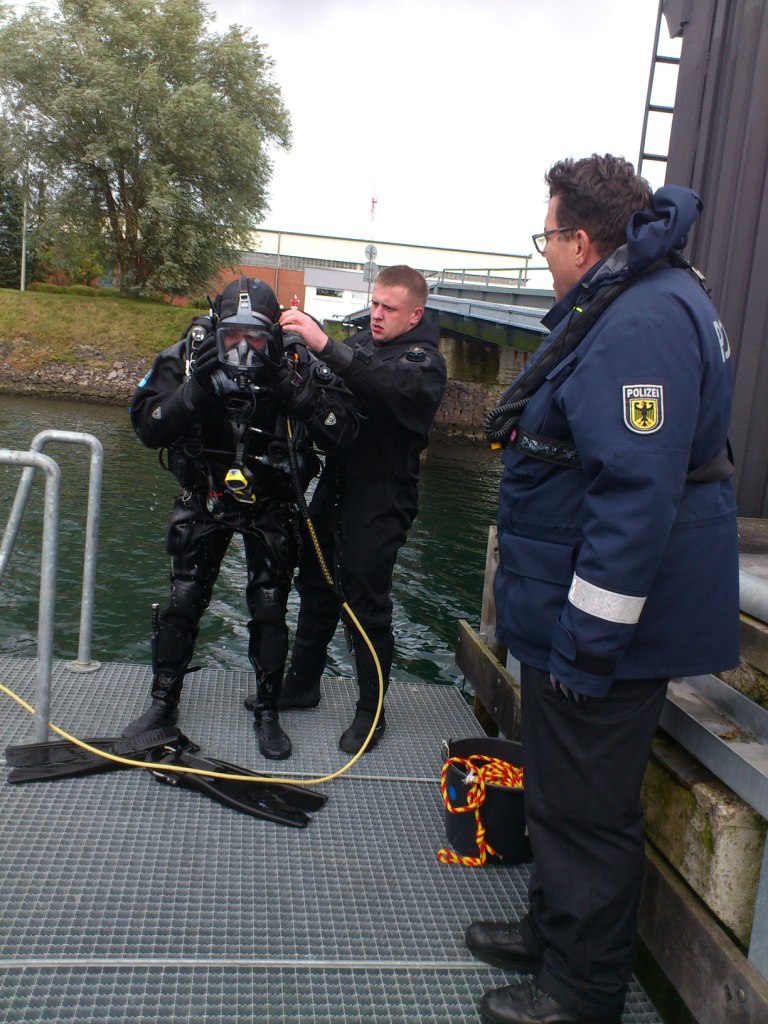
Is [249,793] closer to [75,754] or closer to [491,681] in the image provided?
[75,754]

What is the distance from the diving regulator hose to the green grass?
2673cm

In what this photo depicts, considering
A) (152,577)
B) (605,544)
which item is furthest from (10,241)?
(605,544)

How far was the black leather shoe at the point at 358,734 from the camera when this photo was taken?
3480 millimetres

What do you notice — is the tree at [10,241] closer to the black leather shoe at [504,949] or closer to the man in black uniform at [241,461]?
the man in black uniform at [241,461]

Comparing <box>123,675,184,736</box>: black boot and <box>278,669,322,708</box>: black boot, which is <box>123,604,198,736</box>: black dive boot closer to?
<box>123,675,184,736</box>: black boot

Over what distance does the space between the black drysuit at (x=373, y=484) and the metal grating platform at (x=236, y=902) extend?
59 cm

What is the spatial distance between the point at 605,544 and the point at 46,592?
2.18 meters

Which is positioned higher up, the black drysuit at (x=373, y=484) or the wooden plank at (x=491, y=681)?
the black drysuit at (x=373, y=484)

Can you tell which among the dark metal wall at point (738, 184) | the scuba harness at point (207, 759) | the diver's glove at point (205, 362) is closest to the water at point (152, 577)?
the scuba harness at point (207, 759)

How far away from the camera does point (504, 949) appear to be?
2.25 metres

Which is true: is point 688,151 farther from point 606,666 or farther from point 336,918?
point 336,918

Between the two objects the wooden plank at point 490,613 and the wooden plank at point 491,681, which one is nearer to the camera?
the wooden plank at point 491,681

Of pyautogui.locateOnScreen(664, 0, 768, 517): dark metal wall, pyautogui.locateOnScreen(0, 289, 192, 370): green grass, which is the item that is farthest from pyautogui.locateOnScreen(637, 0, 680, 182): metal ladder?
pyautogui.locateOnScreen(0, 289, 192, 370): green grass

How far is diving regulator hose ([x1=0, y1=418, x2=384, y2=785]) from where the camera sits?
307cm
